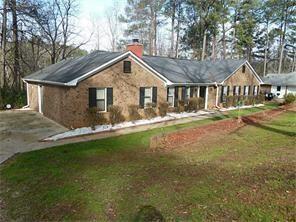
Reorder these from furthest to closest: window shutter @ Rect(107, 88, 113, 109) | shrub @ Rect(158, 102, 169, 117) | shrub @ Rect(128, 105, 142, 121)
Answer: shrub @ Rect(158, 102, 169, 117) → shrub @ Rect(128, 105, 142, 121) → window shutter @ Rect(107, 88, 113, 109)

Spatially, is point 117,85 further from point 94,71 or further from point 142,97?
point 142,97

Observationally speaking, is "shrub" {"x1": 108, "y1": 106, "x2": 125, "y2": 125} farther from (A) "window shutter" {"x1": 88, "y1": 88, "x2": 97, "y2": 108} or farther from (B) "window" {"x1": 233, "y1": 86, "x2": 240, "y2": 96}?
(B) "window" {"x1": 233, "y1": 86, "x2": 240, "y2": 96}

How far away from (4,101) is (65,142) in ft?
43.1

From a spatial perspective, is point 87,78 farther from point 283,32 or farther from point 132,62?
point 283,32

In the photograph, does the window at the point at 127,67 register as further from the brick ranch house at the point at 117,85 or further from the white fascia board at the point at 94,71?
the white fascia board at the point at 94,71

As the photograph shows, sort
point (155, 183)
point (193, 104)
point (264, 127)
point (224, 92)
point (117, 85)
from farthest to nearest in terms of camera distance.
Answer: point (224, 92) < point (193, 104) < point (117, 85) < point (264, 127) < point (155, 183)

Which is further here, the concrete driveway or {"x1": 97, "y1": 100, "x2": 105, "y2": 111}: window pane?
{"x1": 97, "y1": 100, "x2": 105, "y2": 111}: window pane

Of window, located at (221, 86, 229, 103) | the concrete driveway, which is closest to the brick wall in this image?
the concrete driveway

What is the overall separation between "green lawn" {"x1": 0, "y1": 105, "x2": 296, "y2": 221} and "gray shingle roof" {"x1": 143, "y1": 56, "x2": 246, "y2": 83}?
11.3 m

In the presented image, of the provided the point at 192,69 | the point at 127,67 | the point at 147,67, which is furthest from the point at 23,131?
the point at 192,69

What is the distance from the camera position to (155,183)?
22.1 ft

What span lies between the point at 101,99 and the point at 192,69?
13.3 metres

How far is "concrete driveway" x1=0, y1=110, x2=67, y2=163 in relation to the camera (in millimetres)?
10733

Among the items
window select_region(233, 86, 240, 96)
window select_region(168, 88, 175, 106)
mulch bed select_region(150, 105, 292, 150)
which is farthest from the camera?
window select_region(233, 86, 240, 96)
